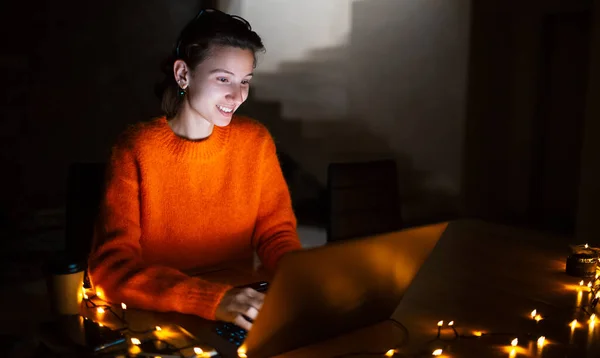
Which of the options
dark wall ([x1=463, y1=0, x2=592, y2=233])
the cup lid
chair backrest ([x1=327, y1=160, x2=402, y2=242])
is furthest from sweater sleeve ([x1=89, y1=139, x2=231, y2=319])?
dark wall ([x1=463, y1=0, x2=592, y2=233])

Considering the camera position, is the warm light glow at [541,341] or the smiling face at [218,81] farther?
the smiling face at [218,81]

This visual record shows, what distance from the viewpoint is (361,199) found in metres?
2.12

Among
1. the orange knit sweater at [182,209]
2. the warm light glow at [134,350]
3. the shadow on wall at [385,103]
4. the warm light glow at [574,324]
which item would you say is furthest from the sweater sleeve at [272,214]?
the shadow on wall at [385,103]

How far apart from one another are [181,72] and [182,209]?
0.34 meters

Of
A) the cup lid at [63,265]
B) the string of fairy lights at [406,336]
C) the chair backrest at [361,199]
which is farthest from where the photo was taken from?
the chair backrest at [361,199]

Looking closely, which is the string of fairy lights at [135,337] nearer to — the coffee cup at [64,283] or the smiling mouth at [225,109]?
the coffee cup at [64,283]

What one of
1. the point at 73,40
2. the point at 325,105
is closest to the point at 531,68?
the point at 325,105

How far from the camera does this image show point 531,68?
14.6 feet

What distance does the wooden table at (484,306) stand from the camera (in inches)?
39.5

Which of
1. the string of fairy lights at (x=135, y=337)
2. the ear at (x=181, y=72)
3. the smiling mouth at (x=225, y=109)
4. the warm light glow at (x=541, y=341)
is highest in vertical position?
the ear at (x=181, y=72)

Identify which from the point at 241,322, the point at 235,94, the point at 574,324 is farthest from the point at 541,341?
the point at 235,94

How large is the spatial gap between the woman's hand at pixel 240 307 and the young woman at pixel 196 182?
13 centimetres

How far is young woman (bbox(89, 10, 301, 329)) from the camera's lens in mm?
1254

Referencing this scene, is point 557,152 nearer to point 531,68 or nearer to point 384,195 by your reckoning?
point 531,68
